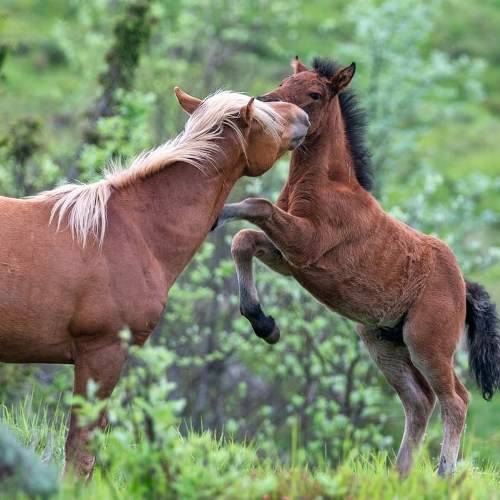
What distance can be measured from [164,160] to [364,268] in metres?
2.06

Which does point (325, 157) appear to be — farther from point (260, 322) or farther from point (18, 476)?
point (18, 476)

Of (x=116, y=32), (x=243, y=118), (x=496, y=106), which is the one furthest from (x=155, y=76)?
(x=496, y=106)

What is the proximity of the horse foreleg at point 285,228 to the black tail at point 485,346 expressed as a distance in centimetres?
155

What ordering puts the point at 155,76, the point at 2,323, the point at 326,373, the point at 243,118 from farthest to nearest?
the point at 155,76 < the point at 326,373 < the point at 243,118 < the point at 2,323

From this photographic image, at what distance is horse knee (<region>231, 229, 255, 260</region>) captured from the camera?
8.04 m

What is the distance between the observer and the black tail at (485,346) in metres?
8.69

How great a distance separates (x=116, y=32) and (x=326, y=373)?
541cm

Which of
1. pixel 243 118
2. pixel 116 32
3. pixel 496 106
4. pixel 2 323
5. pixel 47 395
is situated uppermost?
pixel 496 106

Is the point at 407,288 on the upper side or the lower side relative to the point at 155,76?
lower

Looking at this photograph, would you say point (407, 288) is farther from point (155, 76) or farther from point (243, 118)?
point (155, 76)

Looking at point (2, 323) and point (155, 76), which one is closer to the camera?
point (2, 323)

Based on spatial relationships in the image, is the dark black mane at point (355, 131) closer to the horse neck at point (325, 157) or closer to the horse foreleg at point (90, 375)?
the horse neck at point (325, 157)

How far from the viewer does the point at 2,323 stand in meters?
6.22

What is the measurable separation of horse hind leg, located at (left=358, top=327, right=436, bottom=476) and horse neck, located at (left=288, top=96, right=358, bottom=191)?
135cm
